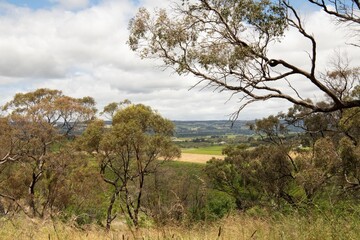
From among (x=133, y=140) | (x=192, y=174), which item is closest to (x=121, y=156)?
(x=133, y=140)

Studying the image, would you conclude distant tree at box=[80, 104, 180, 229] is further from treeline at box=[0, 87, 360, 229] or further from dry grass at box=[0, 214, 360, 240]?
dry grass at box=[0, 214, 360, 240]

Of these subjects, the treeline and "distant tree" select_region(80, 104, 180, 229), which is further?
"distant tree" select_region(80, 104, 180, 229)

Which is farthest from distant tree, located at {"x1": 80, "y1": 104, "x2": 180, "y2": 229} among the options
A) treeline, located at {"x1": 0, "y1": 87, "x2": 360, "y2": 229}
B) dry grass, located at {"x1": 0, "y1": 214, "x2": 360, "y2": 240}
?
dry grass, located at {"x1": 0, "y1": 214, "x2": 360, "y2": 240}

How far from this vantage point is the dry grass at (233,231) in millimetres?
4273

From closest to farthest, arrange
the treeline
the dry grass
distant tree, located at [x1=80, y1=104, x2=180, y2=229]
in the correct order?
the dry grass < the treeline < distant tree, located at [x1=80, y1=104, x2=180, y2=229]

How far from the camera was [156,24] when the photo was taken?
12156 mm

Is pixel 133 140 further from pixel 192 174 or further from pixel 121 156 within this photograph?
pixel 192 174

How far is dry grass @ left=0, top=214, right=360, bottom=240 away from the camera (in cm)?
427

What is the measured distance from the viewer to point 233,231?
5.09 meters

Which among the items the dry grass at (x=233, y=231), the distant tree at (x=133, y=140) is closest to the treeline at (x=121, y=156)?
the distant tree at (x=133, y=140)

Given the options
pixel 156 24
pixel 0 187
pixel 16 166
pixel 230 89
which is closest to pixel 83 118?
pixel 16 166

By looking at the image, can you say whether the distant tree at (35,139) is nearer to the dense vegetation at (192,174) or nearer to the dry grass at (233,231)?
the dense vegetation at (192,174)

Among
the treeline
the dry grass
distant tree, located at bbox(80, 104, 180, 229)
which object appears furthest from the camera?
distant tree, located at bbox(80, 104, 180, 229)

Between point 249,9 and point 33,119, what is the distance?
64.8 ft
